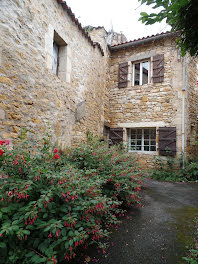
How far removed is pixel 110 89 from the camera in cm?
729

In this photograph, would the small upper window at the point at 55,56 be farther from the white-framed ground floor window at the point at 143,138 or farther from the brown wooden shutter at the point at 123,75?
the white-framed ground floor window at the point at 143,138

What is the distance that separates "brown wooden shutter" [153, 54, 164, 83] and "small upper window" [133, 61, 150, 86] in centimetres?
37

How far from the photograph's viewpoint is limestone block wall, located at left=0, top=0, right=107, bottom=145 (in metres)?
2.59

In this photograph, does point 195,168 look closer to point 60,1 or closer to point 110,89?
point 110,89

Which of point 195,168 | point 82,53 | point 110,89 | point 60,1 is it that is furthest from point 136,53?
point 195,168

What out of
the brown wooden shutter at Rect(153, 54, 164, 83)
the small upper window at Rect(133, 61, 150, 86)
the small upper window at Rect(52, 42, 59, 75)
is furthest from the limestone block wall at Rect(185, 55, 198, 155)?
the small upper window at Rect(52, 42, 59, 75)

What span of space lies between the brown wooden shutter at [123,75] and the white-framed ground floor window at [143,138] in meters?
1.97

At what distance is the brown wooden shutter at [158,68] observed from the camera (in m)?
6.28

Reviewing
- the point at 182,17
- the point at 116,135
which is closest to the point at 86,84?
the point at 116,135

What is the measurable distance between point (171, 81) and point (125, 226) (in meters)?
5.56

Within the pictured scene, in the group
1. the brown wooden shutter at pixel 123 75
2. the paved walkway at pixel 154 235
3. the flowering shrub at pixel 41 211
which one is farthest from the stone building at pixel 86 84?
the paved walkway at pixel 154 235

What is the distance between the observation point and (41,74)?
3293 mm

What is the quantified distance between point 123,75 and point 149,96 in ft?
4.97

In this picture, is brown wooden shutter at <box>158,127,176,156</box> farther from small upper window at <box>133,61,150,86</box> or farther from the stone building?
small upper window at <box>133,61,150,86</box>
